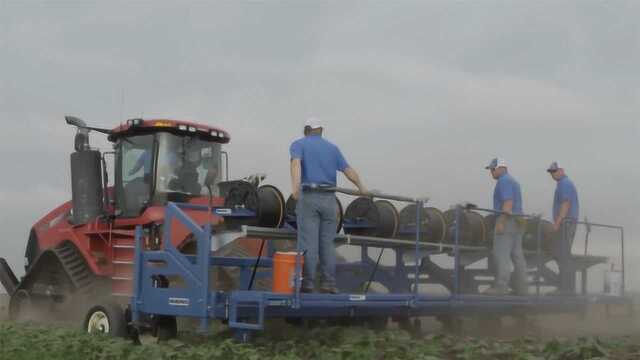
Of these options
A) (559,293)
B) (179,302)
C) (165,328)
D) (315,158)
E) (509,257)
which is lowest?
(165,328)

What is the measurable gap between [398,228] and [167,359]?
439cm

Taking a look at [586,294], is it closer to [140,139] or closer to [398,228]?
[398,228]

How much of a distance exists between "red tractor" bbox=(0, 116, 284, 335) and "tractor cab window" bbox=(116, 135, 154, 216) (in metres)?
0.01

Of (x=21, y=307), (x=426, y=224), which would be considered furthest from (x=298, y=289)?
(x=21, y=307)

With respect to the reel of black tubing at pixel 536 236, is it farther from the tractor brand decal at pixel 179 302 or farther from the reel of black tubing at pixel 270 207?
the tractor brand decal at pixel 179 302

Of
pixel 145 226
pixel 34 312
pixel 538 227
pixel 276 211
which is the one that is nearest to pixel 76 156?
pixel 145 226

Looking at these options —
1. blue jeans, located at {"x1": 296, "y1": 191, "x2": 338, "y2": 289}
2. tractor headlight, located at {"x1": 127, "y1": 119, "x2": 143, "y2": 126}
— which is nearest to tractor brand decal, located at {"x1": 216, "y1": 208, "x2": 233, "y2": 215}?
blue jeans, located at {"x1": 296, "y1": 191, "x2": 338, "y2": 289}

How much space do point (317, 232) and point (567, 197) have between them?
540cm

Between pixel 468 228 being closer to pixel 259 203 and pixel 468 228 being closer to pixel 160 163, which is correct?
pixel 259 203

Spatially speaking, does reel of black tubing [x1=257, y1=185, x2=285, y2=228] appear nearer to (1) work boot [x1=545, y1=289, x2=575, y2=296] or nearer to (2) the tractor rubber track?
(2) the tractor rubber track

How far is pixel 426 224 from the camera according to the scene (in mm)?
11492

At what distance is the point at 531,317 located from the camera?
1302 centimetres

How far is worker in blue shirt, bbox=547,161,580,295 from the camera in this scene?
41.8 ft

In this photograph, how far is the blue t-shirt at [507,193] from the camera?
11.7 meters
